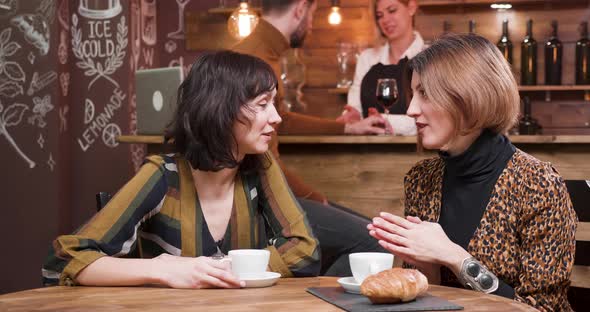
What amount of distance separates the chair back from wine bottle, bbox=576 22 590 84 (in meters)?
3.57

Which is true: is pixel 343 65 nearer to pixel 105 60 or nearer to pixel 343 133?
pixel 105 60

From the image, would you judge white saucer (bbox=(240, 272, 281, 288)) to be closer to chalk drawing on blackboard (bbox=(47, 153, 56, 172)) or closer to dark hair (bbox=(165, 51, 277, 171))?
dark hair (bbox=(165, 51, 277, 171))

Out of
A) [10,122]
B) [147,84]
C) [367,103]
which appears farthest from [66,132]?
[367,103]

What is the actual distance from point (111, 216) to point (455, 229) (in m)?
0.80

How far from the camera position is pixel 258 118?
2.03 metres

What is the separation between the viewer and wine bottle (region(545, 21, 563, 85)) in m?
5.87

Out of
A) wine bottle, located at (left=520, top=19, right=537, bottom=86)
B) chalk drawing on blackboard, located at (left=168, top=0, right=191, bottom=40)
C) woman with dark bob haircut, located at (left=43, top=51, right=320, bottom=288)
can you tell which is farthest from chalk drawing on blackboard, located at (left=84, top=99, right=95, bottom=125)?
woman with dark bob haircut, located at (left=43, top=51, right=320, bottom=288)

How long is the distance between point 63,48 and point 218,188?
3320 millimetres

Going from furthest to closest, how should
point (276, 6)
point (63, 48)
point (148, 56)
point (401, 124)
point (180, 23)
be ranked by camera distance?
point (180, 23) → point (148, 56) → point (63, 48) → point (401, 124) → point (276, 6)

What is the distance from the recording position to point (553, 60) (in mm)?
5887

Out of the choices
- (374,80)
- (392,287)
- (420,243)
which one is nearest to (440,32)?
(374,80)

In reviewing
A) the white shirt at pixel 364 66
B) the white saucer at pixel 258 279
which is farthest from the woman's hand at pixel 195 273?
the white shirt at pixel 364 66

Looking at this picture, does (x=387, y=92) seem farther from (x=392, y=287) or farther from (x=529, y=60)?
(x=529, y=60)

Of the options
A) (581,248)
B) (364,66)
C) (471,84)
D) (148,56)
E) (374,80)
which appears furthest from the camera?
(148,56)
